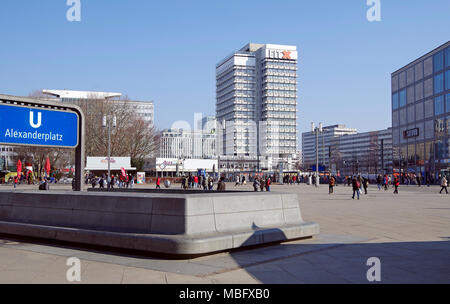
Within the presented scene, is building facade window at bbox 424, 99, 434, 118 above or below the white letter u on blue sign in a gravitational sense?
above

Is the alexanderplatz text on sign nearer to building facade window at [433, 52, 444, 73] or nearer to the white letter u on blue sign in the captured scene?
the white letter u on blue sign

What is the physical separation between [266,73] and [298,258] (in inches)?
6820

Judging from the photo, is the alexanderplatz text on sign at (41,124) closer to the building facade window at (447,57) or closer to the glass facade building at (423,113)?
the building facade window at (447,57)

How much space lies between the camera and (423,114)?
2852 inches

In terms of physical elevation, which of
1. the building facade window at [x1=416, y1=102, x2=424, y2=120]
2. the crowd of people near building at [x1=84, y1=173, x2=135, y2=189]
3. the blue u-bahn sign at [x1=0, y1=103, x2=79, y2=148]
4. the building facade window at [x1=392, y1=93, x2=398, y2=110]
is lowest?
the crowd of people near building at [x1=84, y1=173, x2=135, y2=189]

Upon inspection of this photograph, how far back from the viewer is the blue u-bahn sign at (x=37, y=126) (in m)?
13.4

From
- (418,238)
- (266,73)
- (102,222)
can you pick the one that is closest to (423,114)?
(418,238)

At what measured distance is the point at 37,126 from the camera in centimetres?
1428

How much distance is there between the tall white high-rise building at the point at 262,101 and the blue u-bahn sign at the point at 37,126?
16410 cm

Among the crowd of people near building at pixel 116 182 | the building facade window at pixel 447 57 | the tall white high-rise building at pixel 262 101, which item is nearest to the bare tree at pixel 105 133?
the crowd of people near building at pixel 116 182

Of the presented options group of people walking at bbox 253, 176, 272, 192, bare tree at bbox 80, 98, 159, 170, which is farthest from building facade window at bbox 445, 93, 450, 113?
bare tree at bbox 80, 98, 159, 170

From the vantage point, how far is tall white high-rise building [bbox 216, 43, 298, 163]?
178500 mm
